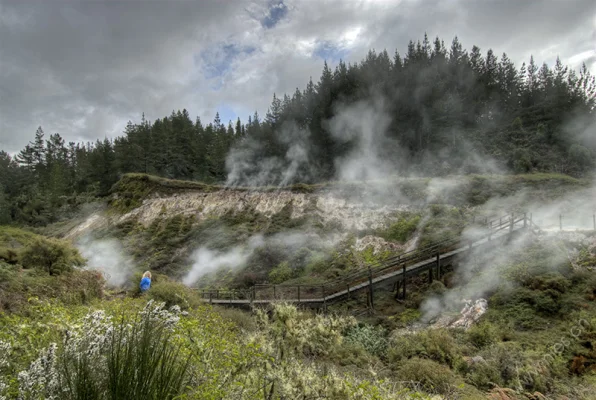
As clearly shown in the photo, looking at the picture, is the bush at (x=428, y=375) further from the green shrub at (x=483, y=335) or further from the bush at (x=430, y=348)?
the green shrub at (x=483, y=335)

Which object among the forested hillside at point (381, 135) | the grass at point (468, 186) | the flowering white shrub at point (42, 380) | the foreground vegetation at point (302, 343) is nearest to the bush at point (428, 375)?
the foreground vegetation at point (302, 343)

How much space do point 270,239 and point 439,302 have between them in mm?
12745

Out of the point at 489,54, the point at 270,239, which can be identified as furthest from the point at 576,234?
the point at 489,54

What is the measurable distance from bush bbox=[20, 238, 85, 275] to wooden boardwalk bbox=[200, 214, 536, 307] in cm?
576

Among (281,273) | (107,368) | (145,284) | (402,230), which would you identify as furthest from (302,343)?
(402,230)

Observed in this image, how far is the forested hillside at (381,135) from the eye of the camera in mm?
41781

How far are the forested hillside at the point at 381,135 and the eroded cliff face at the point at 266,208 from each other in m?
9.33

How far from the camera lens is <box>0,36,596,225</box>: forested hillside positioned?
4178cm

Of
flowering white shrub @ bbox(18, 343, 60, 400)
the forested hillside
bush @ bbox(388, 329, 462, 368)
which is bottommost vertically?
bush @ bbox(388, 329, 462, 368)

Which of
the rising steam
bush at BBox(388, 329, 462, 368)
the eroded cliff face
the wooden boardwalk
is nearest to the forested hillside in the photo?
→ the eroded cliff face

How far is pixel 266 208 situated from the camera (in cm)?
2822

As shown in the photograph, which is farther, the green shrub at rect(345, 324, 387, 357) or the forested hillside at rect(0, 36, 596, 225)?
the forested hillside at rect(0, 36, 596, 225)

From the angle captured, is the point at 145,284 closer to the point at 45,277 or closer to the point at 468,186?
the point at 45,277

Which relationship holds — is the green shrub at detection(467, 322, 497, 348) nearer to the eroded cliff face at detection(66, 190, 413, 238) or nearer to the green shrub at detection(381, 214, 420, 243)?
the green shrub at detection(381, 214, 420, 243)
